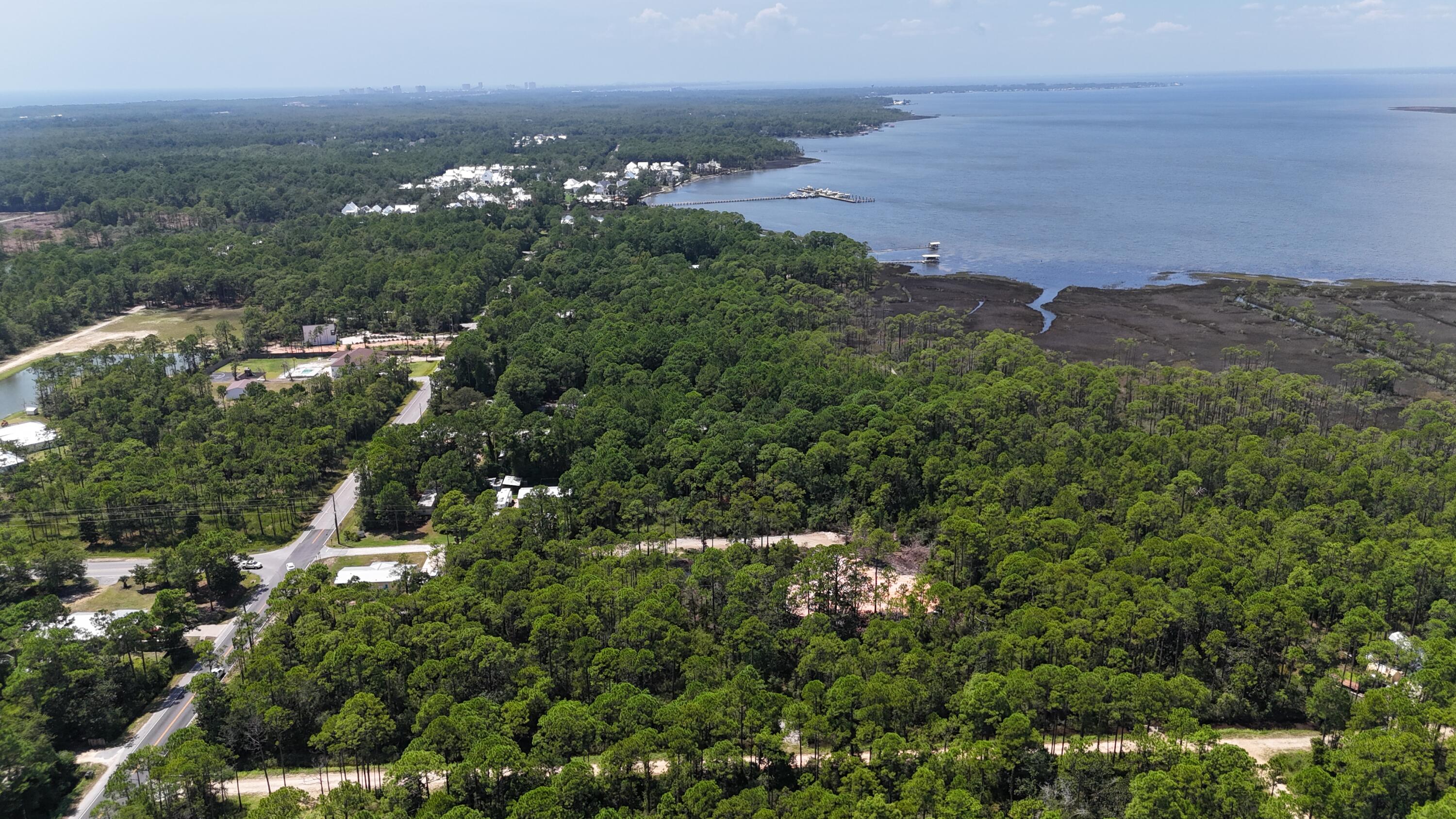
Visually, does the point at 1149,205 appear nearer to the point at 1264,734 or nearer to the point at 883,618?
the point at 1264,734

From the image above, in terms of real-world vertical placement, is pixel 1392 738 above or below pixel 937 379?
below

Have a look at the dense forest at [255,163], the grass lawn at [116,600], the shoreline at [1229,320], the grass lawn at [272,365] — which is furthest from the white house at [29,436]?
the dense forest at [255,163]

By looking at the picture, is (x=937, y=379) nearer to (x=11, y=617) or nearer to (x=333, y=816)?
(x=333, y=816)

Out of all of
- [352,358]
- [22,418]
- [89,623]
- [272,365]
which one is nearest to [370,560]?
[89,623]

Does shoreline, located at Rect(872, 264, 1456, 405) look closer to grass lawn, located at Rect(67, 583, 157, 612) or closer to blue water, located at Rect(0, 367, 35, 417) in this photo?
grass lawn, located at Rect(67, 583, 157, 612)

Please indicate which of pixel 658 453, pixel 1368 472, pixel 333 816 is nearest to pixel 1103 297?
pixel 1368 472

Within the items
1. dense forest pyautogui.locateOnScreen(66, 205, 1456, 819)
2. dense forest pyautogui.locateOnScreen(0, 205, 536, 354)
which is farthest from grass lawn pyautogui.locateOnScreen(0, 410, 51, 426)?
dense forest pyautogui.locateOnScreen(66, 205, 1456, 819)
